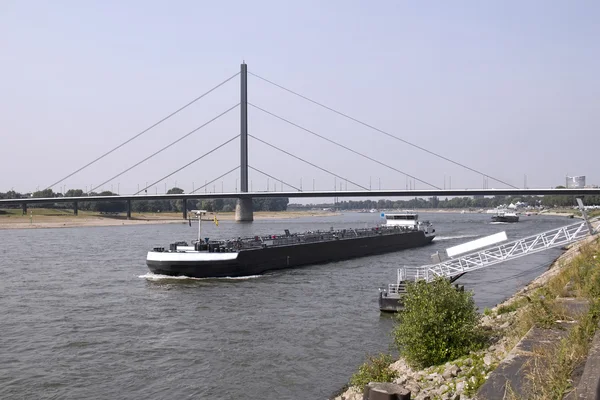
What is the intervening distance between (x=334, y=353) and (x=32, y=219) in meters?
89.9

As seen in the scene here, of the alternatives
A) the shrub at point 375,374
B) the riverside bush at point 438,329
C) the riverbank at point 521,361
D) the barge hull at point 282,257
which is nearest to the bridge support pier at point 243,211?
the barge hull at point 282,257

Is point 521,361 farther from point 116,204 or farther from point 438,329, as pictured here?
point 116,204

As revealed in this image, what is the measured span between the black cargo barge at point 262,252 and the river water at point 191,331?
867 millimetres

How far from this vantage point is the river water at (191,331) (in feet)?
39.8

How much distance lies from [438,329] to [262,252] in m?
21.3

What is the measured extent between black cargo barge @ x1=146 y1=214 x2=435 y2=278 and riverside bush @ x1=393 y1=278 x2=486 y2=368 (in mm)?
18560

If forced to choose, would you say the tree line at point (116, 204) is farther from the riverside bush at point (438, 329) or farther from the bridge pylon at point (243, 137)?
the riverside bush at point (438, 329)

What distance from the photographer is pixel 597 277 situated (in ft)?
34.9

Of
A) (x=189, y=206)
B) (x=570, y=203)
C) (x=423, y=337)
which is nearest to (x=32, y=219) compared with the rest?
(x=189, y=206)

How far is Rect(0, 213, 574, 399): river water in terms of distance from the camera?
1212 centimetres

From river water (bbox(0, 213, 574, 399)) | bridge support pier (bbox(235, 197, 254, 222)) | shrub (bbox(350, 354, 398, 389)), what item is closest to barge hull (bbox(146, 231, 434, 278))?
river water (bbox(0, 213, 574, 399))

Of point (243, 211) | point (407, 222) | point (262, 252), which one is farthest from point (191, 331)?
point (243, 211)

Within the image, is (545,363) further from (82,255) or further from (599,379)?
(82,255)

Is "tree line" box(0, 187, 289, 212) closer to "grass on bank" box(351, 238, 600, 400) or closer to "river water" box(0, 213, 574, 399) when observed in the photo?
"river water" box(0, 213, 574, 399)
